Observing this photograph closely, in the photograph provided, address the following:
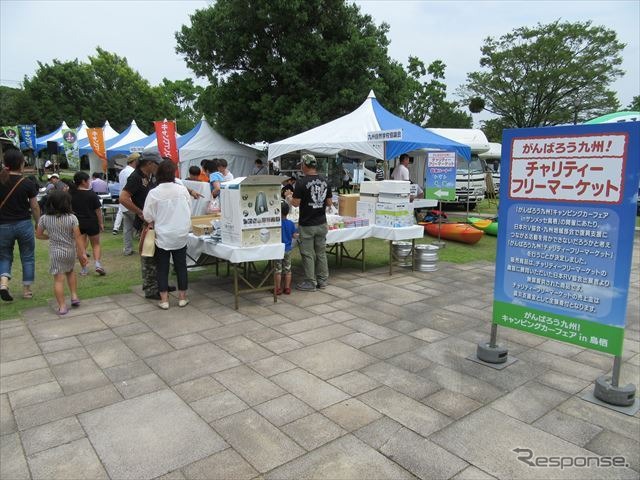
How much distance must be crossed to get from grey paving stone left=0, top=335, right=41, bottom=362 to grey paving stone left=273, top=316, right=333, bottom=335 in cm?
223

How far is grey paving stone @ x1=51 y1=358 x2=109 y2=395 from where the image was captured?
3395 millimetres

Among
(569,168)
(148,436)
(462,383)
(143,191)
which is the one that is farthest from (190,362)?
(569,168)

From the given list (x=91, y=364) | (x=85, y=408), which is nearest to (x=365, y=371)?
(x=85, y=408)

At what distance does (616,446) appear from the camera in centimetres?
267

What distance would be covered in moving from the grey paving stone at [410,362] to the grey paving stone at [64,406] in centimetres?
219

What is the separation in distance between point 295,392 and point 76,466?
56.6 inches

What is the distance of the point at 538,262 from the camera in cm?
345

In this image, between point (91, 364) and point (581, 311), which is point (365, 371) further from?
point (91, 364)

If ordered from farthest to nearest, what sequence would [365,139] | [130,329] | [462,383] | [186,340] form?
[365,139], [130,329], [186,340], [462,383]

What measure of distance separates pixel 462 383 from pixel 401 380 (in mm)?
465

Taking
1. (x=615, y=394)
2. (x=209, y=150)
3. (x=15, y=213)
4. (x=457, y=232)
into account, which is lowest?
(x=615, y=394)

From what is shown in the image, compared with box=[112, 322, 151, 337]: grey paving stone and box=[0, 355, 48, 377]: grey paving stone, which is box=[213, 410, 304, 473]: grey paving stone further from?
box=[112, 322, 151, 337]: grey paving stone

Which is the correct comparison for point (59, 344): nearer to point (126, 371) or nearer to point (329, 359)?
point (126, 371)

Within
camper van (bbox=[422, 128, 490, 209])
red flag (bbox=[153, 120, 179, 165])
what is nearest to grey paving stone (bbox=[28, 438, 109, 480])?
red flag (bbox=[153, 120, 179, 165])
